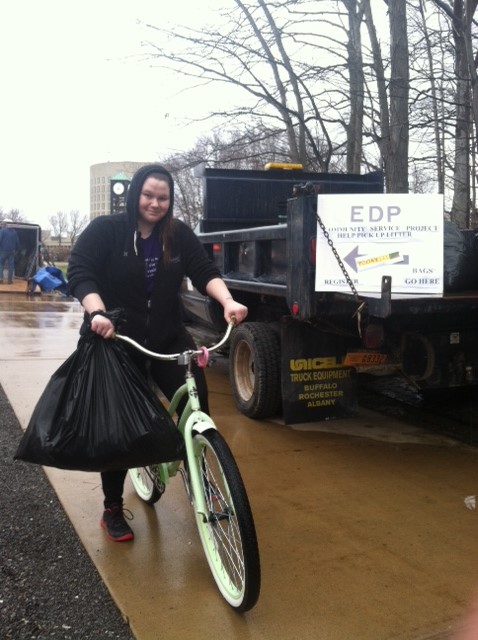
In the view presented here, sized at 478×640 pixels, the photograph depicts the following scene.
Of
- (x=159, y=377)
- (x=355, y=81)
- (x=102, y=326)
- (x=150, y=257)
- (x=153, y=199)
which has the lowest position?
(x=159, y=377)

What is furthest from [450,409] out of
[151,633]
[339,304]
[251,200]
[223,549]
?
[151,633]

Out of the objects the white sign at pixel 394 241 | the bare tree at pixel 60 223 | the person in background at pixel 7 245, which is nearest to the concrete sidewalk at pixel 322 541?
the white sign at pixel 394 241

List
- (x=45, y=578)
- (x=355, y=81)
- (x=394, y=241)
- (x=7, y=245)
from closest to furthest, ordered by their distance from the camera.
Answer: (x=45, y=578), (x=394, y=241), (x=355, y=81), (x=7, y=245)

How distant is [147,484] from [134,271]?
1306 millimetres

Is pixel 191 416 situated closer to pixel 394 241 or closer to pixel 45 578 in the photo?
pixel 45 578

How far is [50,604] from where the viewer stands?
2770mm

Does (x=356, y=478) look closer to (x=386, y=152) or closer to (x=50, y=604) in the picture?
(x=50, y=604)

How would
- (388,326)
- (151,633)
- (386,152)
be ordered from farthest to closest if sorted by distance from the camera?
1. (386,152)
2. (388,326)
3. (151,633)

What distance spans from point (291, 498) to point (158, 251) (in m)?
1.69

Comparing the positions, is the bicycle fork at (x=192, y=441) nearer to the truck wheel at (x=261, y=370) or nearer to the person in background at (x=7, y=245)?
the truck wheel at (x=261, y=370)

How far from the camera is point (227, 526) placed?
2.78 meters

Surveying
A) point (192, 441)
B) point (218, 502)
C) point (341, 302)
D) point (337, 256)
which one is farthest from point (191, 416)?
point (341, 302)

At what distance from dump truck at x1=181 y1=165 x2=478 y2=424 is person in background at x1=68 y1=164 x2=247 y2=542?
3.29 ft

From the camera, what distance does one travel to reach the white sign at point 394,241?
387cm
